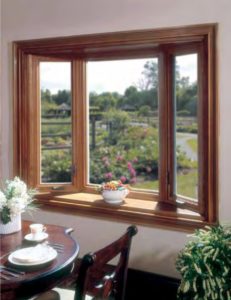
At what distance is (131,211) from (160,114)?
81 centimetres

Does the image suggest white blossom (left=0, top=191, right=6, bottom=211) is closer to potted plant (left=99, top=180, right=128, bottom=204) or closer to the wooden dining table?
the wooden dining table

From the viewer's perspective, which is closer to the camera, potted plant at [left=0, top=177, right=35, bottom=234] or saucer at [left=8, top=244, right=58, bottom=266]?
saucer at [left=8, top=244, right=58, bottom=266]

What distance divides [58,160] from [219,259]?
180 centimetres

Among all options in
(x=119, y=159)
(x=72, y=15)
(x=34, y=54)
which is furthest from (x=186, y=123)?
(x=34, y=54)

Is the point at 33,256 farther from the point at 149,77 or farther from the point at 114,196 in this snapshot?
the point at 149,77

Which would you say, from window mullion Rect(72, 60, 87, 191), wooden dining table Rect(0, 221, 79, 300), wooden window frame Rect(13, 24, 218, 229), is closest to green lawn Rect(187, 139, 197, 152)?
wooden window frame Rect(13, 24, 218, 229)

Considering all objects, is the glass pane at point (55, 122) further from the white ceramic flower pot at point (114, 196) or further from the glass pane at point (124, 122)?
the white ceramic flower pot at point (114, 196)

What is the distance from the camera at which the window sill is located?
2764mm

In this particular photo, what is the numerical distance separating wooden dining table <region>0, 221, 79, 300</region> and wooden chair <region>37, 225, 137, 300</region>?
0.18 m

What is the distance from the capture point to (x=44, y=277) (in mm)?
1748

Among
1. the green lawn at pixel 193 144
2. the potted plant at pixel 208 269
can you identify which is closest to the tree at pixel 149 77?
the green lawn at pixel 193 144

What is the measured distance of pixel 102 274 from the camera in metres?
1.67

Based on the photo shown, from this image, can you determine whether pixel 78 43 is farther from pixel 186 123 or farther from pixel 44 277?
pixel 44 277

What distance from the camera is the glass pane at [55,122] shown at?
347cm
